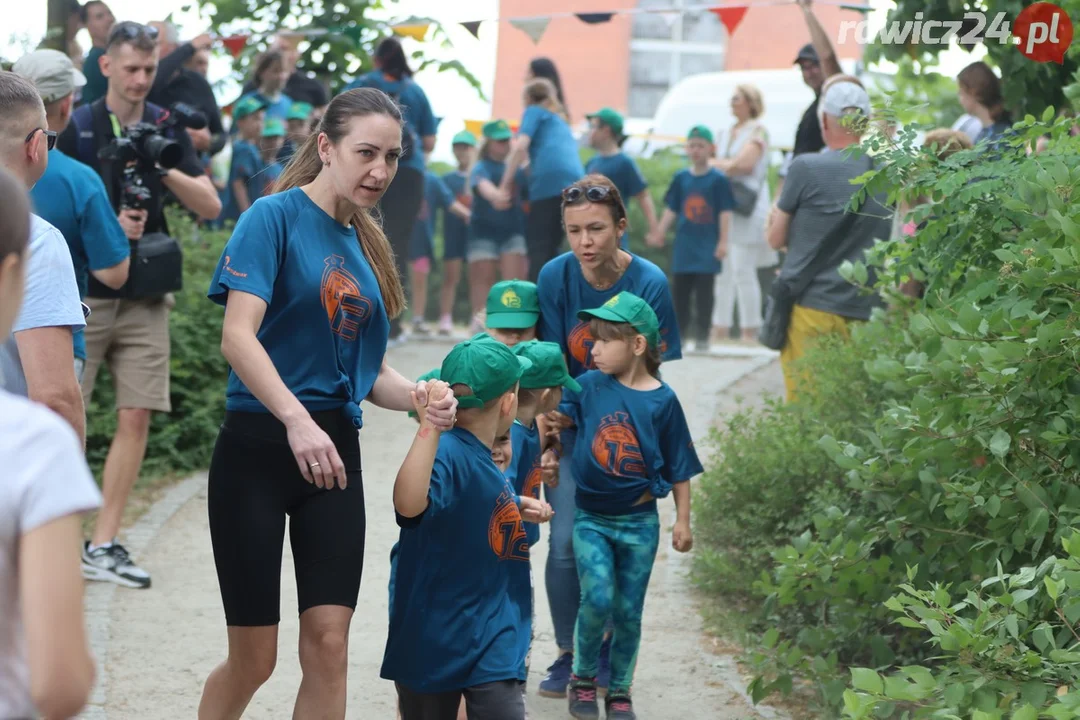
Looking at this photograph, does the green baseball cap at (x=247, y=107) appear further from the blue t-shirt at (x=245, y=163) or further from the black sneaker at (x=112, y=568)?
the black sneaker at (x=112, y=568)

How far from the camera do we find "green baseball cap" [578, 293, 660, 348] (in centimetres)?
506

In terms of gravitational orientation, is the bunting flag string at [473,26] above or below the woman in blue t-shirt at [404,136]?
above

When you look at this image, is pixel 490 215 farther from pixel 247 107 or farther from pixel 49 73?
pixel 49 73

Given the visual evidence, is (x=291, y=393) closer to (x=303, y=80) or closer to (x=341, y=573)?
(x=341, y=573)

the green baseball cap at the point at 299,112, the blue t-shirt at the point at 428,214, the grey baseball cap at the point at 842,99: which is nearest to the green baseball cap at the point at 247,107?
the green baseball cap at the point at 299,112

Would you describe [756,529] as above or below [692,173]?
below

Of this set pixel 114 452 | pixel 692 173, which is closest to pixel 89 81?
pixel 114 452

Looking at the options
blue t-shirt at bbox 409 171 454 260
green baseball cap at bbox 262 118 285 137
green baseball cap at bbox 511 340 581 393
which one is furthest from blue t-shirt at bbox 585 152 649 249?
green baseball cap at bbox 511 340 581 393

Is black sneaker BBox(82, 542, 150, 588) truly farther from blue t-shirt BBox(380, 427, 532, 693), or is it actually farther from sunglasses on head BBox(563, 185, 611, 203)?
blue t-shirt BBox(380, 427, 532, 693)

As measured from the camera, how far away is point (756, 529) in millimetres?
6570

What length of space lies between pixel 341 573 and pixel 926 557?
2006 mm

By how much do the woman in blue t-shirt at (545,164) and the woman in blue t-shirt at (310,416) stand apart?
6.70m

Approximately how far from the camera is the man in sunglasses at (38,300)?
3.52 meters

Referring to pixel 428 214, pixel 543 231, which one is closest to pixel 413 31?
pixel 543 231
